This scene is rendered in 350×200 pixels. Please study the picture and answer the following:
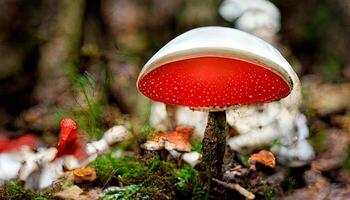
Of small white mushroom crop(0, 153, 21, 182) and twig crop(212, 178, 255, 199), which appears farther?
small white mushroom crop(0, 153, 21, 182)

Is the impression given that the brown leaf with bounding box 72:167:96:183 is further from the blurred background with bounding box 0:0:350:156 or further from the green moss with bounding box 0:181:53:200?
the blurred background with bounding box 0:0:350:156

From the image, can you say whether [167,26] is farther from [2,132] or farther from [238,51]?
[238,51]

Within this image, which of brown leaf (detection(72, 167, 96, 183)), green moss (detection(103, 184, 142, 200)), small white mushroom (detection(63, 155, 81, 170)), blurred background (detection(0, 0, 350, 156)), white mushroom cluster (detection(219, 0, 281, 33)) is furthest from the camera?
blurred background (detection(0, 0, 350, 156))

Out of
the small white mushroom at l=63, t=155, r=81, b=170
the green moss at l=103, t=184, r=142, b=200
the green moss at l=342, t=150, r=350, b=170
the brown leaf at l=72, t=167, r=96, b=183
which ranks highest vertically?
the green moss at l=342, t=150, r=350, b=170

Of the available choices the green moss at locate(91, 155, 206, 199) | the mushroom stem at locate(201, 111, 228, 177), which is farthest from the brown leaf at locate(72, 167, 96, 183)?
the mushroom stem at locate(201, 111, 228, 177)

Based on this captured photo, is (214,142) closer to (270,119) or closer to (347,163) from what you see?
(270,119)

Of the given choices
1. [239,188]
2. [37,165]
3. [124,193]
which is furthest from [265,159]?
[37,165]

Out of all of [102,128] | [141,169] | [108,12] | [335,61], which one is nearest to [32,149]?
[102,128]
